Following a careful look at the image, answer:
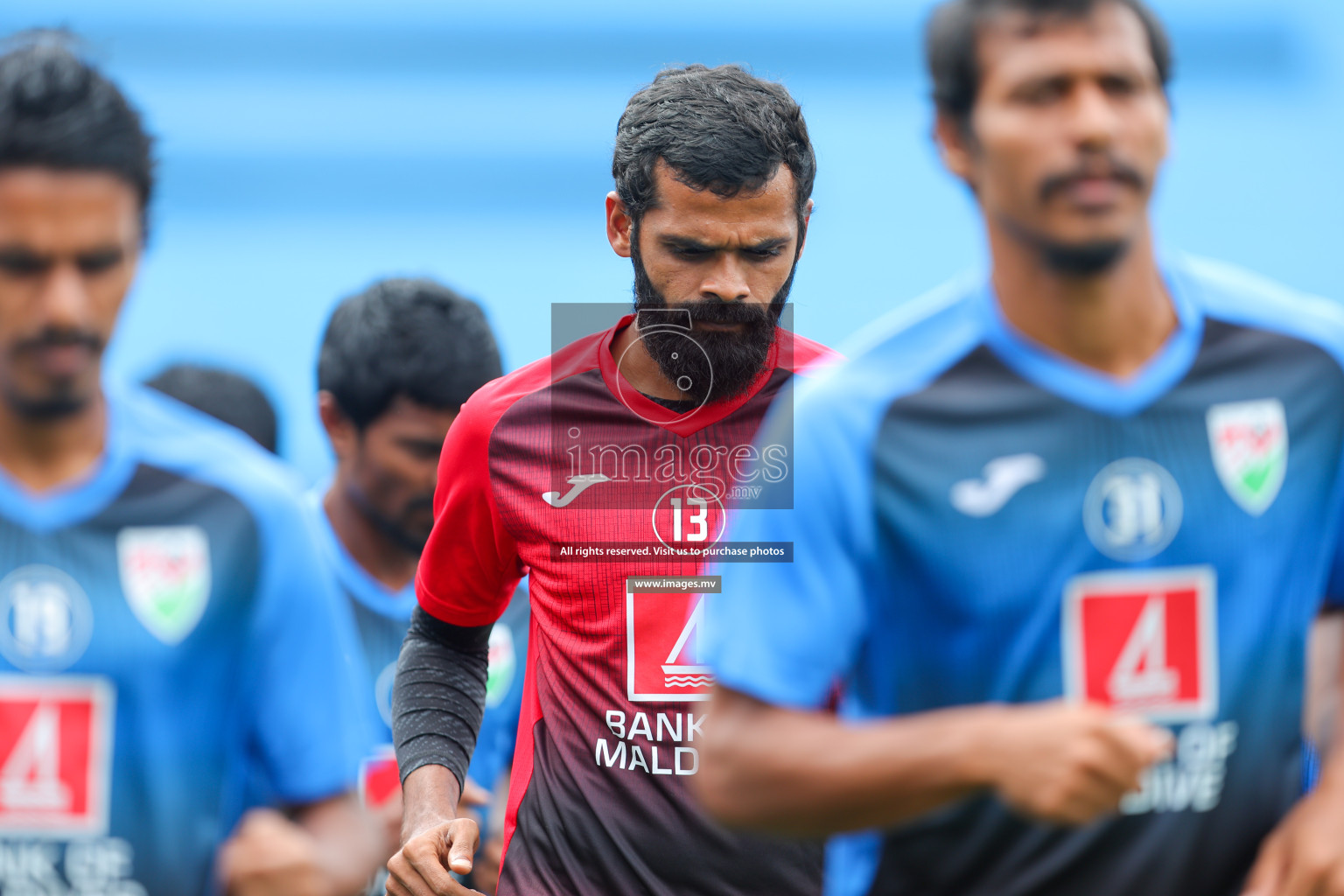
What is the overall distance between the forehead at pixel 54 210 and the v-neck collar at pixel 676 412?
4.15ft

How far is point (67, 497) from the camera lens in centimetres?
225

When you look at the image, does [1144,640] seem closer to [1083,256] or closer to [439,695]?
[1083,256]

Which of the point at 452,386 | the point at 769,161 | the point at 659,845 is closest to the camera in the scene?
the point at 659,845

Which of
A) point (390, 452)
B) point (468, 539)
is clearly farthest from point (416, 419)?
point (468, 539)

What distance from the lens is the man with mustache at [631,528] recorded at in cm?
298

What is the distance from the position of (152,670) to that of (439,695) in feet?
4.22

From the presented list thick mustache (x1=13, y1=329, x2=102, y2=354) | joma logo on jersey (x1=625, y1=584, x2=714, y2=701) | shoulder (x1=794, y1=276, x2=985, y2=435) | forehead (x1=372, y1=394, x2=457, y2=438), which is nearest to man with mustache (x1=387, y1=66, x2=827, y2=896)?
joma logo on jersey (x1=625, y1=584, x2=714, y2=701)

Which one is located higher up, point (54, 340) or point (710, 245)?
point (710, 245)

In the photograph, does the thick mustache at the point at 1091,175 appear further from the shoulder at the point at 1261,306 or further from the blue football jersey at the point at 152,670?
the blue football jersey at the point at 152,670

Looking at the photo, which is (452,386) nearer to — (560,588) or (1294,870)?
(560,588)

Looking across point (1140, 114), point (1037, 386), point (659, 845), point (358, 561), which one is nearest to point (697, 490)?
point (659, 845)

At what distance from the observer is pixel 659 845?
2.96 metres

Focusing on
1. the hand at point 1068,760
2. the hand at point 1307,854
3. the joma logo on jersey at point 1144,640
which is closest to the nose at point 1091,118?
the joma logo on jersey at point 1144,640

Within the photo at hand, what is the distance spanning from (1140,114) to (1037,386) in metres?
0.38
